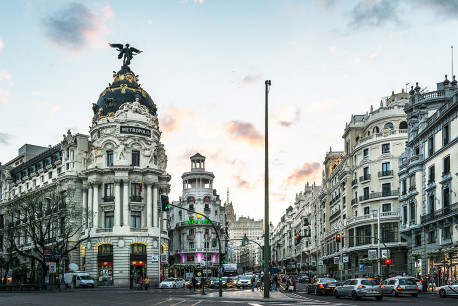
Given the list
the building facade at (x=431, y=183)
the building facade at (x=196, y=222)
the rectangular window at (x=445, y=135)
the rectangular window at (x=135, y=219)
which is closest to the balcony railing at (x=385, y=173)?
the building facade at (x=431, y=183)

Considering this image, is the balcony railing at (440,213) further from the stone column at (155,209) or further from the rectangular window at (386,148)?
the stone column at (155,209)

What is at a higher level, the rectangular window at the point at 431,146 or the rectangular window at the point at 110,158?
the rectangular window at the point at 110,158

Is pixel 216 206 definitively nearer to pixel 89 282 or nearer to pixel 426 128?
pixel 89 282

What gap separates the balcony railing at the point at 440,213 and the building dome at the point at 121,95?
47.0 m

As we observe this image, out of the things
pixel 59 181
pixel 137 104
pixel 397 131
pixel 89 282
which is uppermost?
pixel 137 104

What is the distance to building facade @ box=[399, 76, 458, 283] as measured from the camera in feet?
164

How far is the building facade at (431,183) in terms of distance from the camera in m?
49.8

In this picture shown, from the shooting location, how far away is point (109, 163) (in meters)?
84.4

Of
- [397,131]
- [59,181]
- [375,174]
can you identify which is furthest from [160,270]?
[397,131]

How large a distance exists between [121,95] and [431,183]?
4933 centimetres

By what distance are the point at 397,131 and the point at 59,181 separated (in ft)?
170

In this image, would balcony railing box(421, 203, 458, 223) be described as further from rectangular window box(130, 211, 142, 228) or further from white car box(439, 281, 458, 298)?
rectangular window box(130, 211, 142, 228)

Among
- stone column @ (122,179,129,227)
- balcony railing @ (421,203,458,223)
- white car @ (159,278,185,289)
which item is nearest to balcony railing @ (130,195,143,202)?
stone column @ (122,179,129,227)

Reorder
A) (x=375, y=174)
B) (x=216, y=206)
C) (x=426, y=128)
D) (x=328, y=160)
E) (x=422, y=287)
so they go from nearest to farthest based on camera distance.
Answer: (x=422, y=287) < (x=426, y=128) < (x=375, y=174) < (x=328, y=160) < (x=216, y=206)
